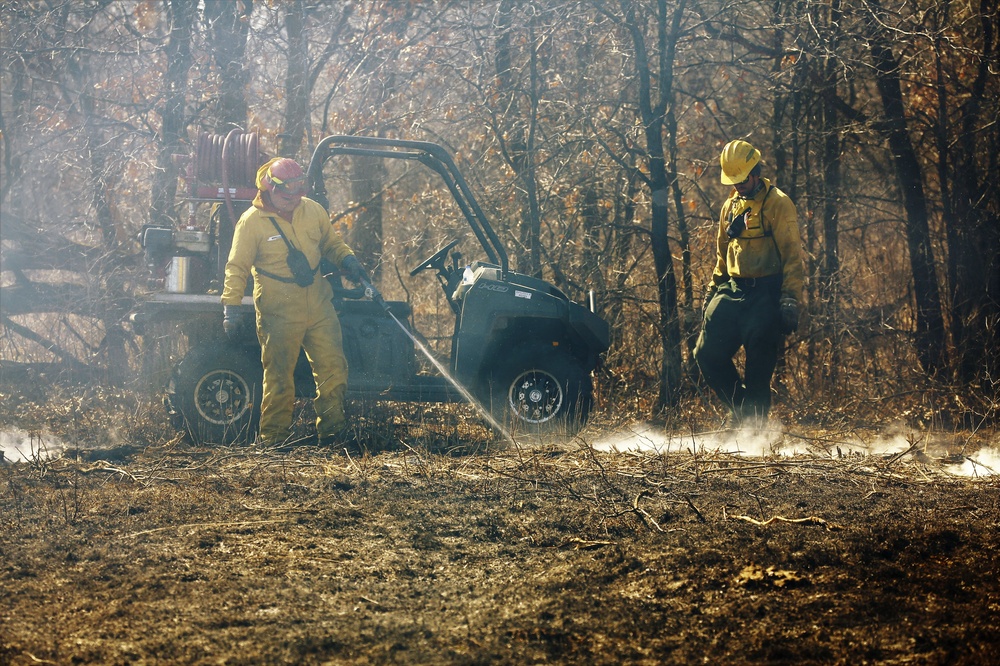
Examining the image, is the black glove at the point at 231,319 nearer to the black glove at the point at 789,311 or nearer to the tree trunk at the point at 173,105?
the black glove at the point at 789,311

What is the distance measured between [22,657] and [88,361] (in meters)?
8.59

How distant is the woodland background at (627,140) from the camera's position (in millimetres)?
10344

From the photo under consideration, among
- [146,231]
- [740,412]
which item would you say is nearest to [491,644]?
[740,412]


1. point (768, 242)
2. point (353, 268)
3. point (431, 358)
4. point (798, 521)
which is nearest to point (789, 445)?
point (768, 242)

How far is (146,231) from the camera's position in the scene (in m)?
8.05

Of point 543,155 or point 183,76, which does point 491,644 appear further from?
point 183,76

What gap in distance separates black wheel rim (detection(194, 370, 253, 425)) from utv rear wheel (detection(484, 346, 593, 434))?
172cm

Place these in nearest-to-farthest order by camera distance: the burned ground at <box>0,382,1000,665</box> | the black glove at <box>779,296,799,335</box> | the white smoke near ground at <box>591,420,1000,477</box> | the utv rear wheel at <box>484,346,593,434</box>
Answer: the burned ground at <box>0,382,1000,665</box> → the white smoke near ground at <box>591,420,1000,477</box> → the black glove at <box>779,296,799,335</box> → the utv rear wheel at <box>484,346,593,434</box>

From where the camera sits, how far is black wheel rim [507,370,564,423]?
26.2 feet

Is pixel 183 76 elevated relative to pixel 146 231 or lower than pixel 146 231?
elevated

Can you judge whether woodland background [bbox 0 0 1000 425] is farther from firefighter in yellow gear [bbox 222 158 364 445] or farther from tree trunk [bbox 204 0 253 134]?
firefighter in yellow gear [bbox 222 158 364 445]

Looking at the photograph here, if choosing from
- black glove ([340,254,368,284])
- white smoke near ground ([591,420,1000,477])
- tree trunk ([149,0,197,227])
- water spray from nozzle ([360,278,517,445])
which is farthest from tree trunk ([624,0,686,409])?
tree trunk ([149,0,197,227])

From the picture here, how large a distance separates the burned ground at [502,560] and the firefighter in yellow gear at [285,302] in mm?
802

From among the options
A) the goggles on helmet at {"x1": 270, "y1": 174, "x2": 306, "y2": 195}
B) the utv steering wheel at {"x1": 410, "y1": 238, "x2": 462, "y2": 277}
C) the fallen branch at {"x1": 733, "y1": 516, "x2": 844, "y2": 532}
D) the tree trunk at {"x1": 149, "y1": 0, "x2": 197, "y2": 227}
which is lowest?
the fallen branch at {"x1": 733, "y1": 516, "x2": 844, "y2": 532}
